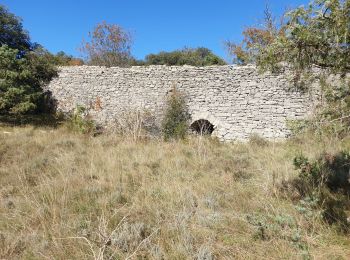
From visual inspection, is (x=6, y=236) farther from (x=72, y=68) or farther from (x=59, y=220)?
(x=72, y=68)

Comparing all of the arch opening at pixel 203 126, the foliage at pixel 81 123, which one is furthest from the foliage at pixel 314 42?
the foliage at pixel 81 123

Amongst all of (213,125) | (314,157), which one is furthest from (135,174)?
(213,125)

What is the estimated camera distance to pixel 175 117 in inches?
445

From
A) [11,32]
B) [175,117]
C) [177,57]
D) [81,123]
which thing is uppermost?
[177,57]

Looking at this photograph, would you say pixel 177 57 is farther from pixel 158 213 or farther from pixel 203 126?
pixel 158 213

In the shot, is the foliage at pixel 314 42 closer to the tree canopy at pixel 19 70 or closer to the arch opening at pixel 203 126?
the arch opening at pixel 203 126

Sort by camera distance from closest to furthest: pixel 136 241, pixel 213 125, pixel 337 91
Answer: pixel 136 241, pixel 337 91, pixel 213 125

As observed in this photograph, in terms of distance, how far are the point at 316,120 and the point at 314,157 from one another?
10.1 feet

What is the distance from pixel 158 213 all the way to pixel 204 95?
8.26 m

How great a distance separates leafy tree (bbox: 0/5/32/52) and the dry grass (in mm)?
9068

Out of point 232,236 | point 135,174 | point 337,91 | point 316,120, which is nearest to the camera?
point 232,236

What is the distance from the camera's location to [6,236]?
3133mm

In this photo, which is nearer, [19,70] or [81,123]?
[81,123]

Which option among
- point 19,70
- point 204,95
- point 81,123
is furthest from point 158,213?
point 19,70
